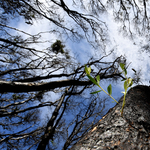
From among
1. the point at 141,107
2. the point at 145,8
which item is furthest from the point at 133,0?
the point at 141,107

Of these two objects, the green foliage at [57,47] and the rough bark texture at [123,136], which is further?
the green foliage at [57,47]

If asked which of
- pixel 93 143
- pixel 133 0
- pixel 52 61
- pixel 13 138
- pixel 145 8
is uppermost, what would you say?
pixel 52 61

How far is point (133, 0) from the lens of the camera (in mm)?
3625

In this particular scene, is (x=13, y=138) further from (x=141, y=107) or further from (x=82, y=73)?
(x=141, y=107)

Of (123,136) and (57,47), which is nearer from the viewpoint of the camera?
(123,136)

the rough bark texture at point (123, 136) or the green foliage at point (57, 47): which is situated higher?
the green foliage at point (57, 47)

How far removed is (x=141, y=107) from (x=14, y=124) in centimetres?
717

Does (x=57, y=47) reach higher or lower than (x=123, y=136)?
higher

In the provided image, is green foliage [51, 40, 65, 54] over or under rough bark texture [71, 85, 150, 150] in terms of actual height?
over

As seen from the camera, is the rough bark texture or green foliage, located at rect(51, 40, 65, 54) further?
green foliage, located at rect(51, 40, 65, 54)

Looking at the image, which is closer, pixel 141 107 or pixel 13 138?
pixel 141 107

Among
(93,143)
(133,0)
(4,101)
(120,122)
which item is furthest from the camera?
(4,101)

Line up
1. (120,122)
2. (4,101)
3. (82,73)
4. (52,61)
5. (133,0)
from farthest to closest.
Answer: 1. (4,101)
2. (52,61)
3. (82,73)
4. (133,0)
5. (120,122)

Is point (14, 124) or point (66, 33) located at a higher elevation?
point (66, 33)
